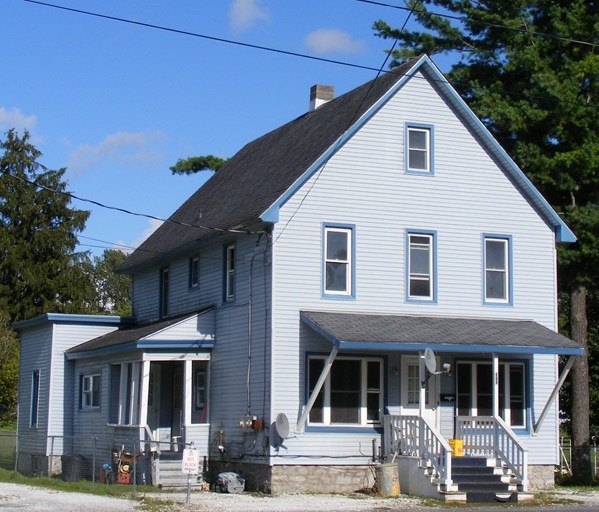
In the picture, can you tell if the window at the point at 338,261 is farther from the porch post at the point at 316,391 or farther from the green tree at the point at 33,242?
the green tree at the point at 33,242

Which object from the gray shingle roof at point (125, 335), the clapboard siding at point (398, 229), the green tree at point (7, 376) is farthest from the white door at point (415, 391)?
the green tree at point (7, 376)

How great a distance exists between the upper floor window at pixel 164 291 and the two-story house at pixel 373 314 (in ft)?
8.50

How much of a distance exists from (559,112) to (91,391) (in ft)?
54.2

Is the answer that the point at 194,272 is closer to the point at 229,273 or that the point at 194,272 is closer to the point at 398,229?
the point at 229,273

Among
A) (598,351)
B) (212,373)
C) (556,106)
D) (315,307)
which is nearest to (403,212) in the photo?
(315,307)

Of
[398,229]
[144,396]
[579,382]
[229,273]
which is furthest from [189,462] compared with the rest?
[579,382]

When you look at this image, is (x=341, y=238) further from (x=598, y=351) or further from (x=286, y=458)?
(x=598, y=351)

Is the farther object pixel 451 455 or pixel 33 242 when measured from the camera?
pixel 33 242

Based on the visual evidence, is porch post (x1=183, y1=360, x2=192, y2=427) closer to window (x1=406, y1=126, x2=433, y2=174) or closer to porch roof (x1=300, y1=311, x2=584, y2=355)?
porch roof (x1=300, y1=311, x2=584, y2=355)

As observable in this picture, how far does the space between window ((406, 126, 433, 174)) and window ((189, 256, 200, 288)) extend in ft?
22.5

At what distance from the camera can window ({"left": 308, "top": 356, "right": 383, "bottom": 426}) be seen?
26.7 metres

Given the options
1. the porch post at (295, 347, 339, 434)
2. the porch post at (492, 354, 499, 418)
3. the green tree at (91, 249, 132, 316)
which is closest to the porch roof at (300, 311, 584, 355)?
the porch post at (295, 347, 339, 434)

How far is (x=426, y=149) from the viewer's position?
94.4 ft

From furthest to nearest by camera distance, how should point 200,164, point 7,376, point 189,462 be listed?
1. point 7,376
2. point 200,164
3. point 189,462
